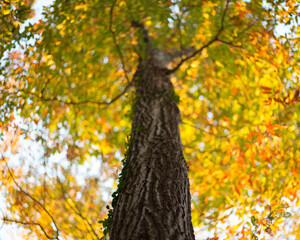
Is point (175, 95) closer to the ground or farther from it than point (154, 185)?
farther from it

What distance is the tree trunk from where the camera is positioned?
1805 millimetres

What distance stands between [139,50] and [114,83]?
5.15 feet

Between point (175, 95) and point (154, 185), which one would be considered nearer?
point (154, 185)

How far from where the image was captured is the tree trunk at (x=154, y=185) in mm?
1805

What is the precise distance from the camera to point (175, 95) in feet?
13.3

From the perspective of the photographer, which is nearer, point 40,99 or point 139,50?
point 40,99

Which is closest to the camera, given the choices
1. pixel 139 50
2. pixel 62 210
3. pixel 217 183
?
pixel 62 210

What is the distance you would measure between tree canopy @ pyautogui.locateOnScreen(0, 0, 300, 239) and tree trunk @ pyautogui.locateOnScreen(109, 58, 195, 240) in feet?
2.62

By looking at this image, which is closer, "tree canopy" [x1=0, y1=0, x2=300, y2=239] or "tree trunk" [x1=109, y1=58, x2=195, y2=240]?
"tree trunk" [x1=109, y1=58, x2=195, y2=240]

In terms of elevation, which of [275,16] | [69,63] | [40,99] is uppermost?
[69,63]

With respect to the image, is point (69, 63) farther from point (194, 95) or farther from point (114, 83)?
point (194, 95)

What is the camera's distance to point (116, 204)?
2.29 metres

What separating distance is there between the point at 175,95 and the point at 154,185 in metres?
2.16

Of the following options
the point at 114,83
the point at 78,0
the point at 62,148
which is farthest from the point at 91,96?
the point at 78,0
